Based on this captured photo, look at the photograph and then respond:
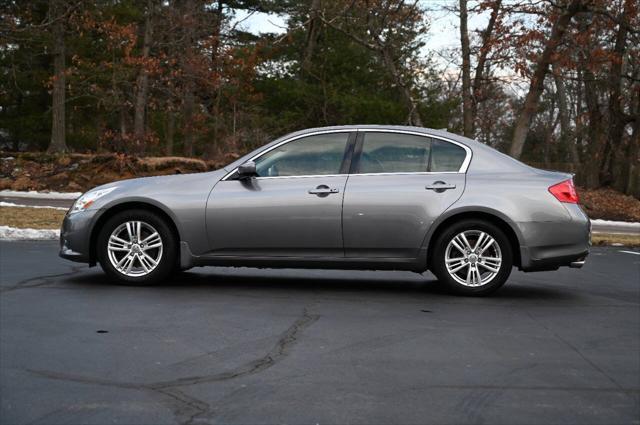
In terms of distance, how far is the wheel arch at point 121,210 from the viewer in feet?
27.9

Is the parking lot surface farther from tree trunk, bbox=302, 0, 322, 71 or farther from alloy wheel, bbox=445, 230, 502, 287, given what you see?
tree trunk, bbox=302, 0, 322, 71

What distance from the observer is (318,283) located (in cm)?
915

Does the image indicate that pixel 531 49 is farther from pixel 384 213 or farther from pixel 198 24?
pixel 384 213

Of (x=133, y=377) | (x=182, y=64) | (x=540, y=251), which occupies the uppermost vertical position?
(x=182, y=64)

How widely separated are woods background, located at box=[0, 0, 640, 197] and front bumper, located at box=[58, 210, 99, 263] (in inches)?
698

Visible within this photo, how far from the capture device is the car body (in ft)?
26.9

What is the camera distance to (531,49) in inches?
1042

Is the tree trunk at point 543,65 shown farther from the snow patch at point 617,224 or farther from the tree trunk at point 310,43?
the tree trunk at point 310,43

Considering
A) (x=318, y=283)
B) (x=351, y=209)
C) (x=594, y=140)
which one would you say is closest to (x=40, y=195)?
(x=318, y=283)

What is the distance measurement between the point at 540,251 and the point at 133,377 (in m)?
4.56

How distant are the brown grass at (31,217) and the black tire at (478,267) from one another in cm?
932

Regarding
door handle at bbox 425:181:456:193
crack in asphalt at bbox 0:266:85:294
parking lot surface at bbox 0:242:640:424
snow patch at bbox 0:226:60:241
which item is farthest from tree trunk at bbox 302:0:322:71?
parking lot surface at bbox 0:242:640:424

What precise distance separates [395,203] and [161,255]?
2331 mm

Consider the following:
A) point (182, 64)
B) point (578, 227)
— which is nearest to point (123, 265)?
point (578, 227)
